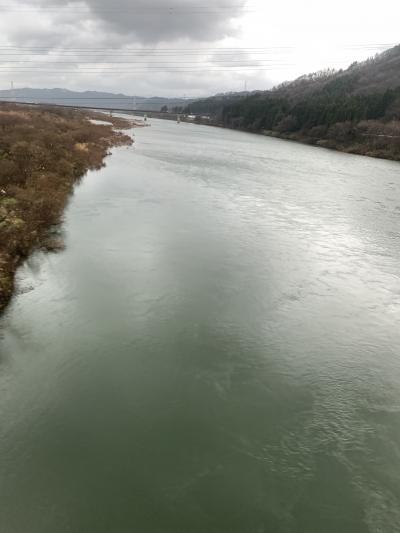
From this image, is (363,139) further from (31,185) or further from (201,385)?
(201,385)

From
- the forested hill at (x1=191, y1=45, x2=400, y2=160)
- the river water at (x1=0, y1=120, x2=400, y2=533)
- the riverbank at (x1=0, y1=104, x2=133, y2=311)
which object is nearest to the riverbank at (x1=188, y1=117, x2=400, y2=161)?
the forested hill at (x1=191, y1=45, x2=400, y2=160)

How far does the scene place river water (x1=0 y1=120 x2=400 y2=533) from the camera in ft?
20.9

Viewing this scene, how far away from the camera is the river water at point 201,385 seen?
20.9 feet

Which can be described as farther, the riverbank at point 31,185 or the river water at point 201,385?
the riverbank at point 31,185

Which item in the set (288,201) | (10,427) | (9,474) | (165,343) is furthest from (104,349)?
(288,201)

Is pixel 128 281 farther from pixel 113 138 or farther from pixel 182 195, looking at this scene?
pixel 113 138

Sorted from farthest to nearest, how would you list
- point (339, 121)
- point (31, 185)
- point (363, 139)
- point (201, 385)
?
1. point (339, 121)
2. point (363, 139)
3. point (31, 185)
4. point (201, 385)

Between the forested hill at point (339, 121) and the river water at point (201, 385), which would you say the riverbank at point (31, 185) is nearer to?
the river water at point (201, 385)

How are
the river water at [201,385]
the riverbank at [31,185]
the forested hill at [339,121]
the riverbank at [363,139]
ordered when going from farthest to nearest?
1. the forested hill at [339,121]
2. the riverbank at [363,139]
3. the riverbank at [31,185]
4. the river water at [201,385]

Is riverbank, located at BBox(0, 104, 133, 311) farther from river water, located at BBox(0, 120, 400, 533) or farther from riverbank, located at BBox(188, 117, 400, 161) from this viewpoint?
riverbank, located at BBox(188, 117, 400, 161)

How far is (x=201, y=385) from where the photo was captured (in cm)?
893

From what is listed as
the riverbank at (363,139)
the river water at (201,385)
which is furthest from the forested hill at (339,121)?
the river water at (201,385)

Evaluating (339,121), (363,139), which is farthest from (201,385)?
(339,121)

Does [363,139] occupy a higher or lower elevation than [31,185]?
higher
